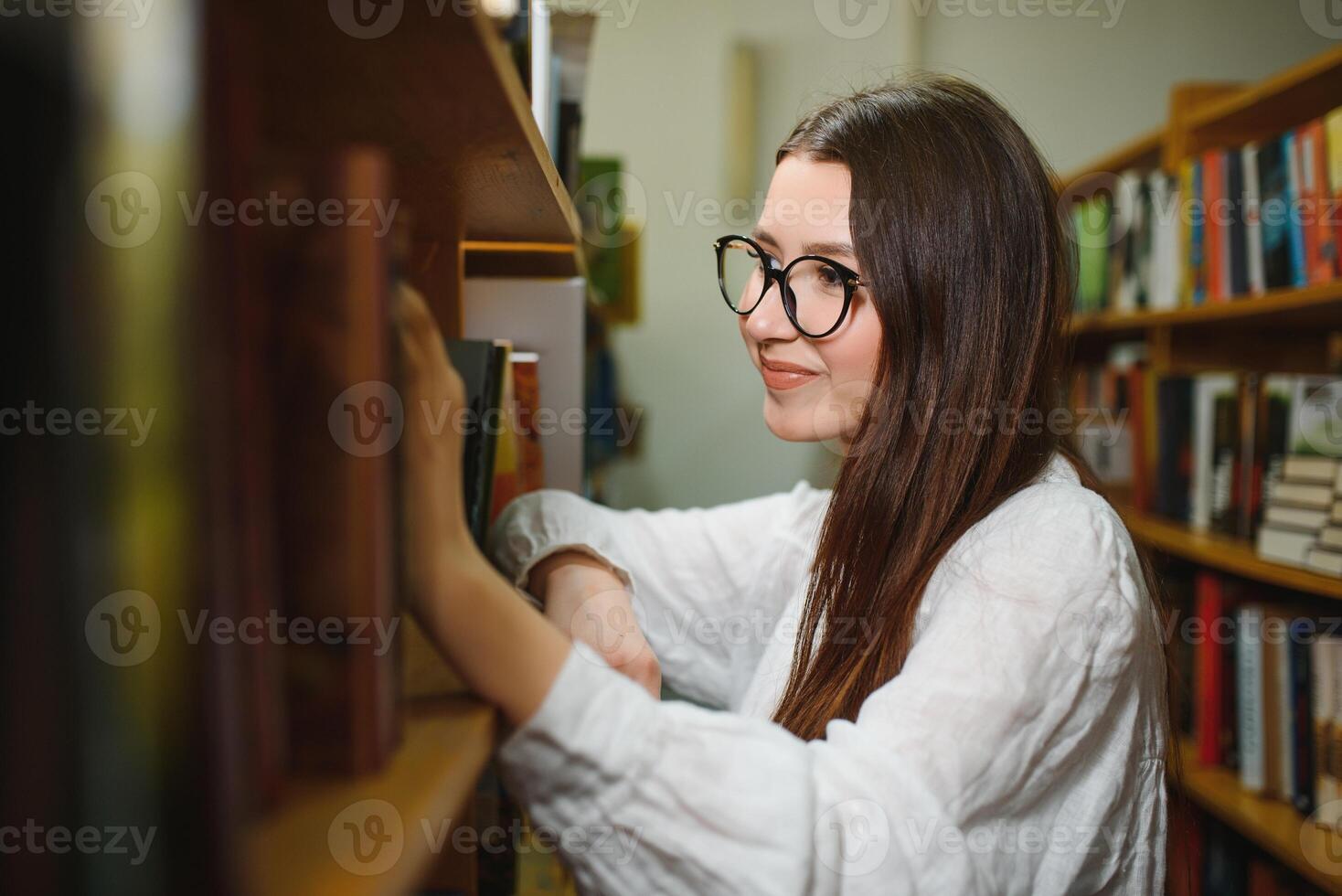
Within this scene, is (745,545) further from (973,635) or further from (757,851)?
(757,851)

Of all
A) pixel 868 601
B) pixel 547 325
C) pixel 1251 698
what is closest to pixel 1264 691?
pixel 1251 698

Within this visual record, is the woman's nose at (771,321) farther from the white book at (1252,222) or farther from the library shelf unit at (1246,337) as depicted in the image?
the white book at (1252,222)

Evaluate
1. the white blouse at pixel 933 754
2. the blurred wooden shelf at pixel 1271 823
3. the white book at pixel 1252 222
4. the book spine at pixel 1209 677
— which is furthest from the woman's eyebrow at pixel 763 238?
the book spine at pixel 1209 677

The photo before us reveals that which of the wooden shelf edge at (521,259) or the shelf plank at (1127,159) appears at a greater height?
the shelf plank at (1127,159)

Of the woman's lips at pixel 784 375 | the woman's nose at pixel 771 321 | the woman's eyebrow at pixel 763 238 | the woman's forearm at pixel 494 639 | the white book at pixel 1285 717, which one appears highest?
the woman's eyebrow at pixel 763 238

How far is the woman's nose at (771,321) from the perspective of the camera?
2.98 feet

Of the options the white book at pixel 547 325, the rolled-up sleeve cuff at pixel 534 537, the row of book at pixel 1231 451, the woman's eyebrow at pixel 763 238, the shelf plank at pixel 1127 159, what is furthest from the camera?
the shelf plank at pixel 1127 159

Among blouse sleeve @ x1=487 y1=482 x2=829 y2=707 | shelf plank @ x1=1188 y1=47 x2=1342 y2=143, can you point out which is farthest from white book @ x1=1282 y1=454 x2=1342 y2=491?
blouse sleeve @ x1=487 y1=482 x2=829 y2=707

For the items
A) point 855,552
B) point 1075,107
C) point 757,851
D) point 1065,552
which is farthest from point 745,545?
point 1075,107

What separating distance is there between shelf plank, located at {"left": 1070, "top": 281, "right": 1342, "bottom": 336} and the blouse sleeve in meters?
0.52

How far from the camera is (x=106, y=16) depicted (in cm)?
26

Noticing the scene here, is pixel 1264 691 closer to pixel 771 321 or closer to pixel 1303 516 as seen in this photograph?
pixel 1303 516

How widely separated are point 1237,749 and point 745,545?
1205 millimetres

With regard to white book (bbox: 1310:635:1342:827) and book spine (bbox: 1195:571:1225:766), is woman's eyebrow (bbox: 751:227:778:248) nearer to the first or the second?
white book (bbox: 1310:635:1342:827)
